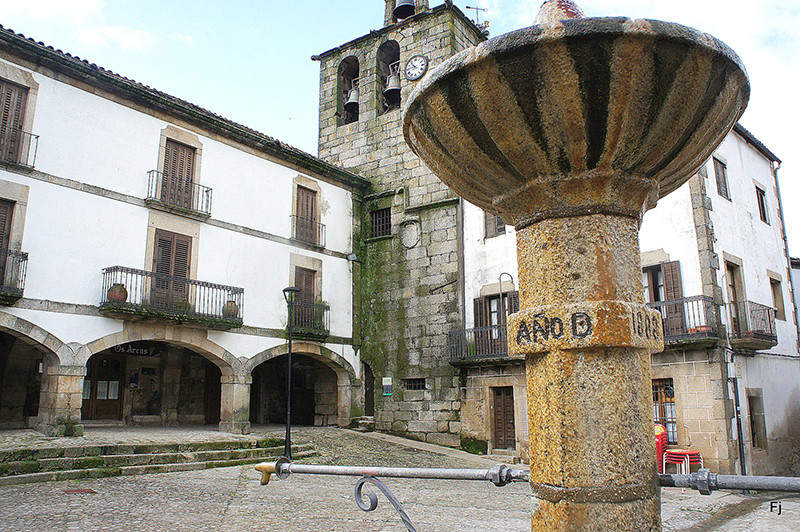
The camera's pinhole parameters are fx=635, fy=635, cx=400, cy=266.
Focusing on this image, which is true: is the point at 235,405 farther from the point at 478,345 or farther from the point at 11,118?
the point at 11,118

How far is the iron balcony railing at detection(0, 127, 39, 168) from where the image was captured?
1247 centimetres

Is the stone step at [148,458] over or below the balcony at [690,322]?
below

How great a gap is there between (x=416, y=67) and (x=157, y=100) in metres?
7.86

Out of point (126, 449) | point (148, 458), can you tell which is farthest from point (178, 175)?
point (148, 458)

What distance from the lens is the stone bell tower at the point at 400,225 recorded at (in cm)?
1762

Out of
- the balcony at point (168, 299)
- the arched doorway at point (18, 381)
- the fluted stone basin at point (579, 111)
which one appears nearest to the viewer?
the fluted stone basin at point (579, 111)

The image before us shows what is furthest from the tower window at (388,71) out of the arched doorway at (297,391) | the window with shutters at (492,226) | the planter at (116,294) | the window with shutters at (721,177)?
A: the planter at (116,294)

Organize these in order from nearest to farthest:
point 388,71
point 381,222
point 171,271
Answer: point 171,271 < point 381,222 < point 388,71

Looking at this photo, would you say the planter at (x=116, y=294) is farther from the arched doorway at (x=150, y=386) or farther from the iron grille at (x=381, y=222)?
the iron grille at (x=381, y=222)

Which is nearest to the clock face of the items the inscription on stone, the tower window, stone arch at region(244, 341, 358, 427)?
the tower window

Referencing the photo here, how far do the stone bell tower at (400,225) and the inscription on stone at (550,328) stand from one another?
45.7 feet

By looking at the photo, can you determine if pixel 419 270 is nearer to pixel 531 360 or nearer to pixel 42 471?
pixel 42 471

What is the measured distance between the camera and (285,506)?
780 cm

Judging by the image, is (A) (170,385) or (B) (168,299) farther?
(A) (170,385)
